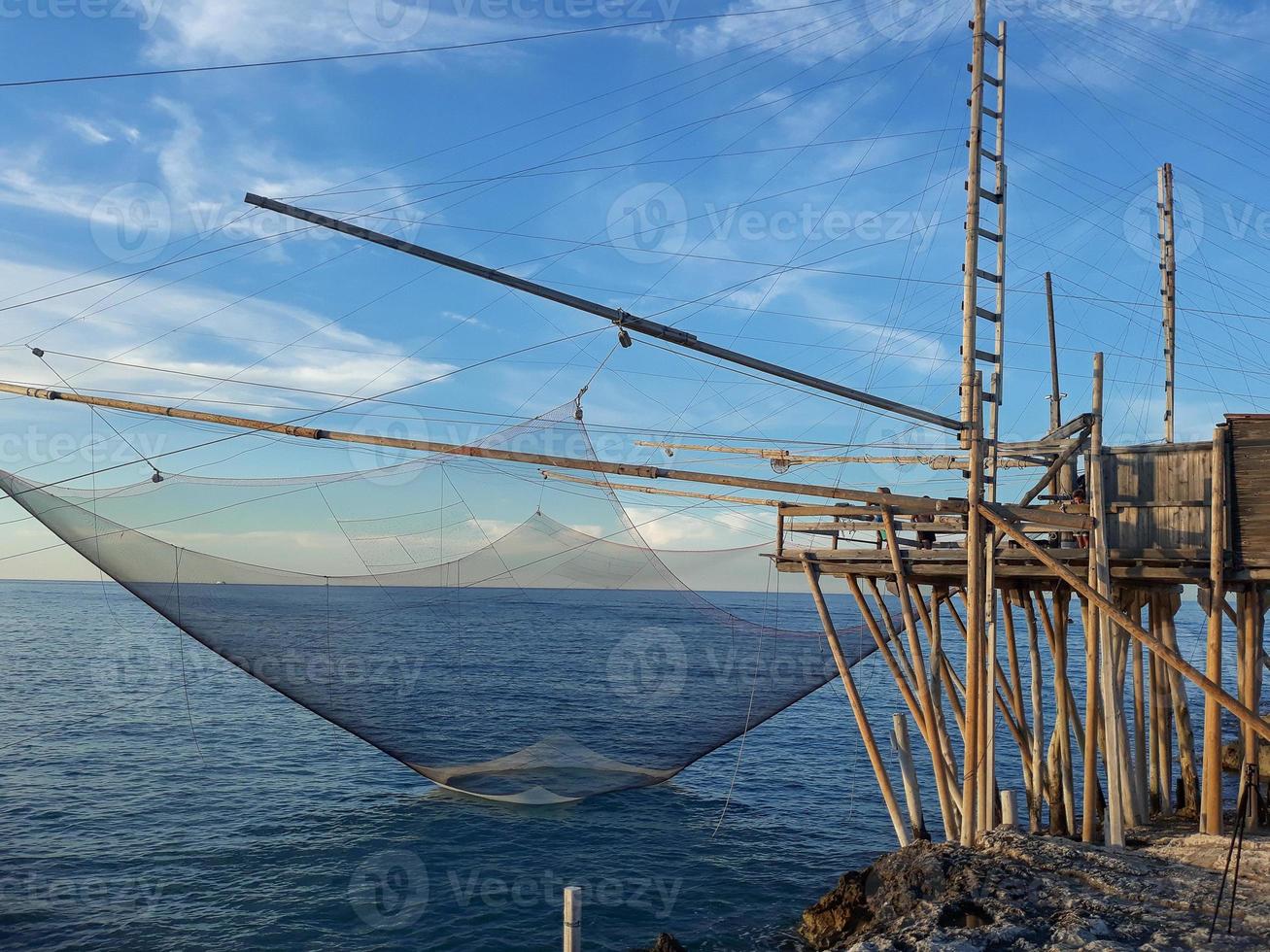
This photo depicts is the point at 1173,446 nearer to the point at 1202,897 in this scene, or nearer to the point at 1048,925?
the point at 1202,897

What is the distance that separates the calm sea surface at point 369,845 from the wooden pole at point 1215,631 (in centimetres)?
637

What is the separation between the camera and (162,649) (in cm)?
6384

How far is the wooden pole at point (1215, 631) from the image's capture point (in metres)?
12.5

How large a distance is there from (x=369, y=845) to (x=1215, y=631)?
Answer: 15.7 metres

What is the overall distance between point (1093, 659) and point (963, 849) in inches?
127

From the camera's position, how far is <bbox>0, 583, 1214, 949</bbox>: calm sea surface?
579 inches

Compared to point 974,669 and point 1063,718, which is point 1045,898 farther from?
point 1063,718

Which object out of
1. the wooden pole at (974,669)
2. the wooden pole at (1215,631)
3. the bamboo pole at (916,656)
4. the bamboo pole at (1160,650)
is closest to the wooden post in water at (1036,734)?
the bamboo pole at (916,656)

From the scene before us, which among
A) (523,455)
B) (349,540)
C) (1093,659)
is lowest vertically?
(1093,659)

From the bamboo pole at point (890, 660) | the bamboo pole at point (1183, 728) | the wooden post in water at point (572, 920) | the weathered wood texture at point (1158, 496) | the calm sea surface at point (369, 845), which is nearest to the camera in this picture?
the wooden post in water at point (572, 920)

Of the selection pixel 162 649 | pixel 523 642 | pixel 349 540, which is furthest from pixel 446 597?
pixel 162 649

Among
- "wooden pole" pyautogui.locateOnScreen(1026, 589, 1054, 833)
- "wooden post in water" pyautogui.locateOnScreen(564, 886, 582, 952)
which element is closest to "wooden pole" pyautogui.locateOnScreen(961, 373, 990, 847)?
"wooden pole" pyautogui.locateOnScreen(1026, 589, 1054, 833)

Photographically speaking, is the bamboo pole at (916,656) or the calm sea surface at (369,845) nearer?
the bamboo pole at (916,656)

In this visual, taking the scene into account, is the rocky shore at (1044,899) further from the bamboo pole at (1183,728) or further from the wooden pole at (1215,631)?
the bamboo pole at (1183,728)
